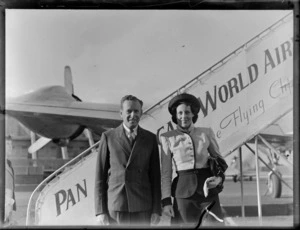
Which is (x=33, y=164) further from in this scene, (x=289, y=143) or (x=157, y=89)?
(x=289, y=143)

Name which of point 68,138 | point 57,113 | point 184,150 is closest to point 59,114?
point 57,113

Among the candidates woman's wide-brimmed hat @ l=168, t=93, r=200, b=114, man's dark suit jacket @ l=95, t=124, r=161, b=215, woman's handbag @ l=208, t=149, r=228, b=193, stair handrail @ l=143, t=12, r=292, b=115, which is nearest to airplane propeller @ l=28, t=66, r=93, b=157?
man's dark suit jacket @ l=95, t=124, r=161, b=215

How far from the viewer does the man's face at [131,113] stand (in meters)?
3.14

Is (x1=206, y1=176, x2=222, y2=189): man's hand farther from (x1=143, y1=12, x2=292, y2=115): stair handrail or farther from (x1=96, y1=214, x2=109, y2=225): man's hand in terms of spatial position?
(x1=96, y1=214, x2=109, y2=225): man's hand

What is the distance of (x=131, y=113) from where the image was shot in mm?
3164

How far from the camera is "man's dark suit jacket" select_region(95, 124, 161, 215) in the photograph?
3135 millimetres

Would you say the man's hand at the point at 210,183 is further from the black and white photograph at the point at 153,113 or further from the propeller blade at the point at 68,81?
the propeller blade at the point at 68,81

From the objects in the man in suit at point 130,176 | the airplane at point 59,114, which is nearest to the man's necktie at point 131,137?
the man in suit at point 130,176

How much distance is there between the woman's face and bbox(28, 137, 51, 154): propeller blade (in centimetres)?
95

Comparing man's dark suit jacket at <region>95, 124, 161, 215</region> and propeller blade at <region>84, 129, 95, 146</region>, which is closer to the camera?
man's dark suit jacket at <region>95, 124, 161, 215</region>

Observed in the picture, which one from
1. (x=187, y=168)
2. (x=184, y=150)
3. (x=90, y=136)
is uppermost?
(x=90, y=136)

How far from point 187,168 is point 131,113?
1.83ft

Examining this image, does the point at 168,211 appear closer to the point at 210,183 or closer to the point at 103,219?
the point at 210,183

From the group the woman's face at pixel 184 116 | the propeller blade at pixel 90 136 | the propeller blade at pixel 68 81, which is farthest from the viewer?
the propeller blade at pixel 90 136
